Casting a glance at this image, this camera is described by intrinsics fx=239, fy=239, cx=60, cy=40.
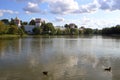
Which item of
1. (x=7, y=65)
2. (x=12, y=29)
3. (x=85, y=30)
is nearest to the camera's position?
(x=7, y=65)

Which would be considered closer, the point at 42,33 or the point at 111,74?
the point at 111,74

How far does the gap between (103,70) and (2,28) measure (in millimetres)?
64114

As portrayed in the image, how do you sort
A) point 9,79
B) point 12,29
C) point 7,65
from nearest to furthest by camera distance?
point 9,79 < point 7,65 < point 12,29

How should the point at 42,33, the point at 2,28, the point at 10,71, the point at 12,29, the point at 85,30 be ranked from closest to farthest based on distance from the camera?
the point at 10,71 < the point at 2,28 < the point at 12,29 < the point at 42,33 < the point at 85,30

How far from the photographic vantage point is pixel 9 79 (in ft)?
44.4

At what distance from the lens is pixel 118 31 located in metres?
131

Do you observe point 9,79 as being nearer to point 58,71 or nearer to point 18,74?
point 18,74

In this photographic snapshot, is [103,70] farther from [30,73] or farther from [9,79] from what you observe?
[9,79]

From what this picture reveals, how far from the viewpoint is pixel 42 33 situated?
416ft

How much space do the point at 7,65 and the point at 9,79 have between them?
15.4ft

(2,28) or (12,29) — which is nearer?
(2,28)

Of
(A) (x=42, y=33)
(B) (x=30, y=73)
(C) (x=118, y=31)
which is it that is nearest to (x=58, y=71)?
(B) (x=30, y=73)

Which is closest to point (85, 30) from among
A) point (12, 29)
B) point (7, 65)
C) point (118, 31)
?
point (118, 31)

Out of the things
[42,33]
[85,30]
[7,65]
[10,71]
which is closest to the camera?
[10,71]
